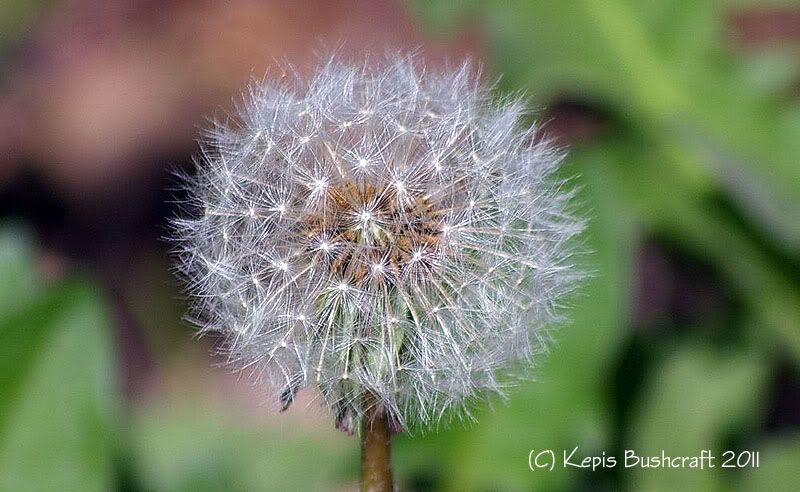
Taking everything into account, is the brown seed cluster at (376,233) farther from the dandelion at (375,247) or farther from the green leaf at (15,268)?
the green leaf at (15,268)

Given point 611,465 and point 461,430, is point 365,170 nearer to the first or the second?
point 461,430

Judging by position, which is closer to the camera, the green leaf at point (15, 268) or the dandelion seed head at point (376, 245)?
the dandelion seed head at point (376, 245)

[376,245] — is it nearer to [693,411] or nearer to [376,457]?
[376,457]

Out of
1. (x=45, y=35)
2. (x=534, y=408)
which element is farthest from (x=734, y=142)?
(x=45, y=35)

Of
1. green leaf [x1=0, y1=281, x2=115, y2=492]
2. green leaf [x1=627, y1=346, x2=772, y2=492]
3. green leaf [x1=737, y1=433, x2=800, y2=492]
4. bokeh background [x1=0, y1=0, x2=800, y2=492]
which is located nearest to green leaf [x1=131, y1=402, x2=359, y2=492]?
bokeh background [x1=0, y1=0, x2=800, y2=492]

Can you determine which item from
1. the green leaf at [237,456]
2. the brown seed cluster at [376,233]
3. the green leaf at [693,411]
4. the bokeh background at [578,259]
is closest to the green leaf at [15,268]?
the bokeh background at [578,259]

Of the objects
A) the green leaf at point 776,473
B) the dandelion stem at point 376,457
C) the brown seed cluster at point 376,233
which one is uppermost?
the green leaf at point 776,473
